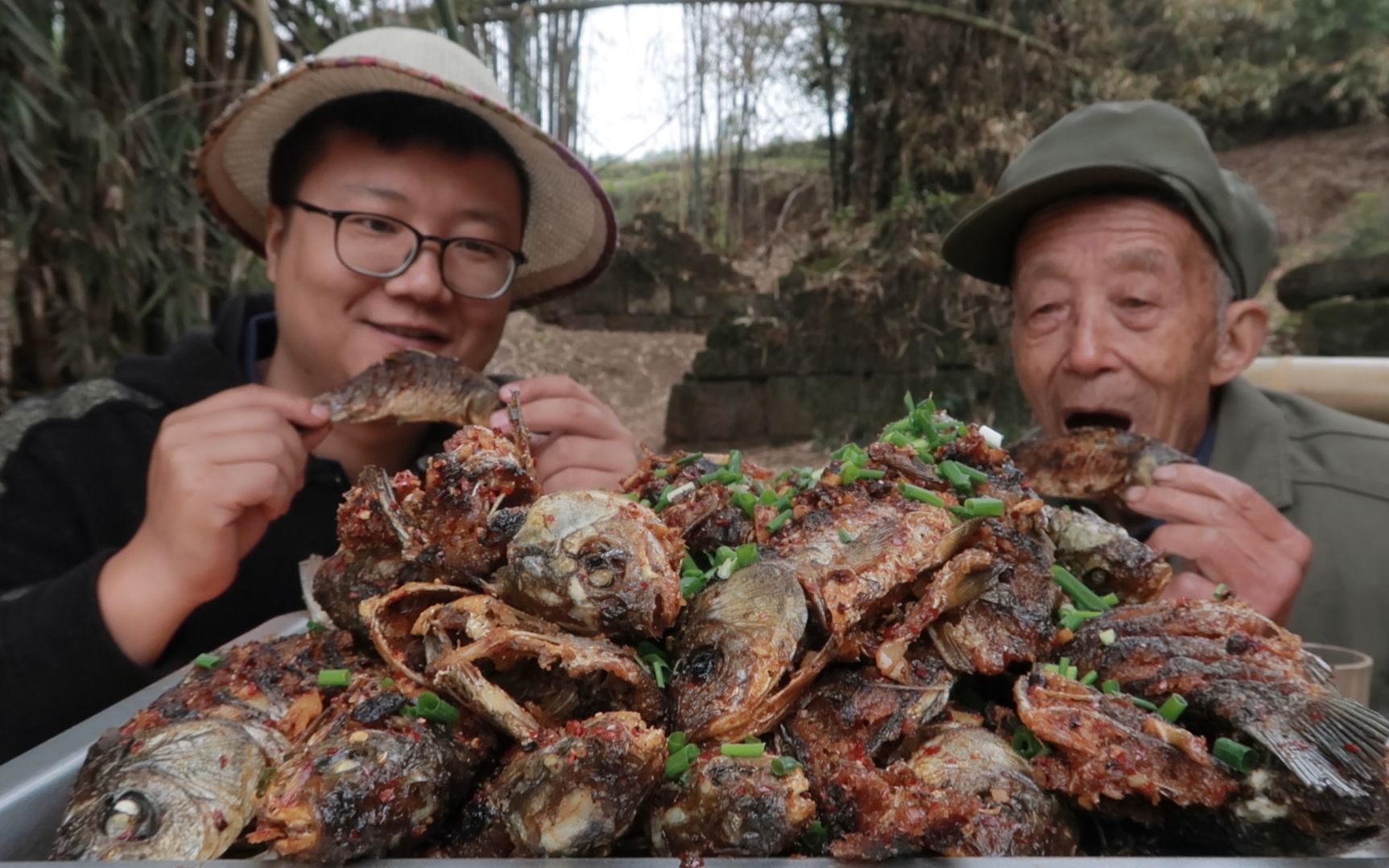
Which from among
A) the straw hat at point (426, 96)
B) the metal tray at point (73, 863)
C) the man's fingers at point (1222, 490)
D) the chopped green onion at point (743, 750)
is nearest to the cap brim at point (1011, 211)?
the man's fingers at point (1222, 490)

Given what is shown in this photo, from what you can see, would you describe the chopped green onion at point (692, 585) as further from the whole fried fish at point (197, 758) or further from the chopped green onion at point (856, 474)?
the whole fried fish at point (197, 758)

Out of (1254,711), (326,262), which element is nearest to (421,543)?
(1254,711)

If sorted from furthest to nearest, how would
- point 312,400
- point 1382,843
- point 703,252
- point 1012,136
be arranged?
point 703,252
point 1012,136
point 312,400
point 1382,843

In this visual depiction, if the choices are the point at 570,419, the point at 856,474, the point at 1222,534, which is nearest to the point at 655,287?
the point at 570,419

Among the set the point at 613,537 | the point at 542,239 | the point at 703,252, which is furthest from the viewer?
the point at 703,252

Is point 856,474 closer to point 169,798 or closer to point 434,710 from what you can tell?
point 434,710

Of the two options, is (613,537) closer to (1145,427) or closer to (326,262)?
(326,262)

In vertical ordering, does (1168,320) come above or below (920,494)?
above
